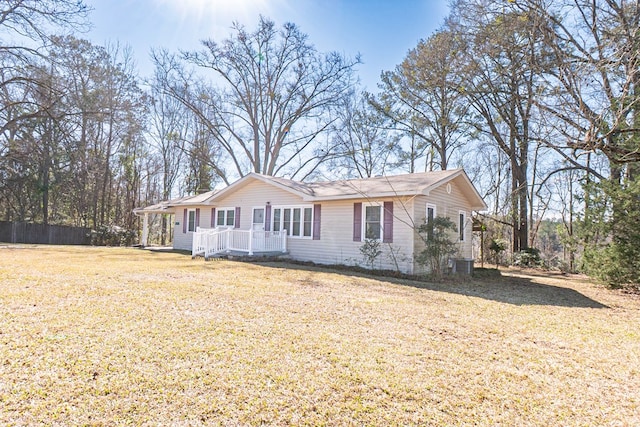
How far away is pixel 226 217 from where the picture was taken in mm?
15891

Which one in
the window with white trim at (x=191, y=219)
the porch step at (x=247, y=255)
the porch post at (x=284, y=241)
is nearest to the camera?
the porch step at (x=247, y=255)

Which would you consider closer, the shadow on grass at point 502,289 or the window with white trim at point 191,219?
the shadow on grass at point 502,289

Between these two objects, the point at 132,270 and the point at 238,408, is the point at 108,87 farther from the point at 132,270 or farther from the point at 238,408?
the point at 238,408

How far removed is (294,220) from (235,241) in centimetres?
244

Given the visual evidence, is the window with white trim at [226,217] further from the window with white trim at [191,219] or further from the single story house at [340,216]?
the window with white trim at [191,219]

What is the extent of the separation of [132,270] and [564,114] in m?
11.5

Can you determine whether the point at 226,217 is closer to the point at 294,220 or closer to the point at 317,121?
the point at 294,220

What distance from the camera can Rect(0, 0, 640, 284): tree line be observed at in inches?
388

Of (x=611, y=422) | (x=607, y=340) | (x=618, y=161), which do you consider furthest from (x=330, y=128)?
(x=611, y=422)

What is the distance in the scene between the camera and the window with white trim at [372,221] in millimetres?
11148

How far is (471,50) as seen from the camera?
12305mm

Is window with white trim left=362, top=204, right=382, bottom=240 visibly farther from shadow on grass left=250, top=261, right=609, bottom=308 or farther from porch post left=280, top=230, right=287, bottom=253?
porch post left=280, top=230, right=287, bottom=253

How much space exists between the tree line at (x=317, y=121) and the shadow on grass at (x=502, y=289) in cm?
164

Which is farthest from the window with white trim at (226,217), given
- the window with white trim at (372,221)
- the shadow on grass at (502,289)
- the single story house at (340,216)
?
the window with white trim at (372,221)
